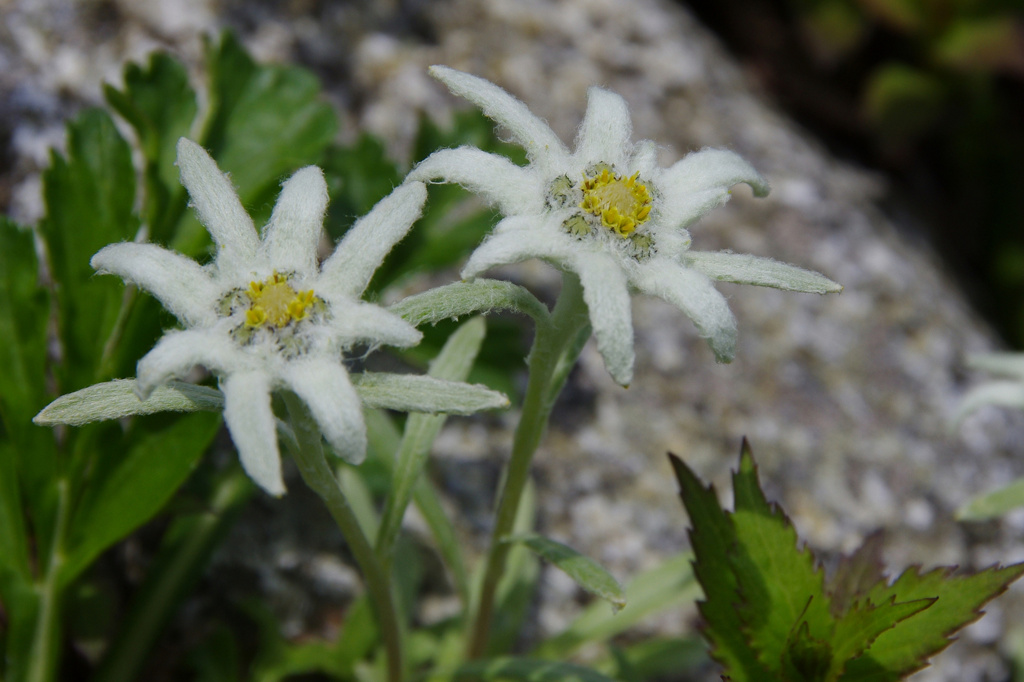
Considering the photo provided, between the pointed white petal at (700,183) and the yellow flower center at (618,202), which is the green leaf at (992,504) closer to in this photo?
the pointed white petal at (700,183)

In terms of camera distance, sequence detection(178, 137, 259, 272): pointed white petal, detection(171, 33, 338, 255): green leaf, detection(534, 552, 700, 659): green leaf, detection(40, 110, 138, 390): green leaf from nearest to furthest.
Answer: detection(178, 137, 259, 272): pointed white petal → detection(40, 110, 138, 390): green leaf → detection(171, 33, 338, 255): green leaf → detection(534, 552, 700, 659): green leaf

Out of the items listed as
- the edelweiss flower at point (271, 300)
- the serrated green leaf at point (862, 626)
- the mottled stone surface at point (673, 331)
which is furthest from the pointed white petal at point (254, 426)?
the mottled stone surface at point (673, 331)

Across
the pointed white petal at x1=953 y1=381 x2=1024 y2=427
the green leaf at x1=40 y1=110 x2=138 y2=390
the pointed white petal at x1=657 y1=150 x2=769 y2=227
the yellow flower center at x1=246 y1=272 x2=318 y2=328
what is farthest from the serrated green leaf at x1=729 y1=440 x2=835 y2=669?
the green leaf at x1=40 y1=110 x2=138 y2=390

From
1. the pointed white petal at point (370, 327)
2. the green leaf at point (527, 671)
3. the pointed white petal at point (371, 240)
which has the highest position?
the pointed white petal at point (371, 240)

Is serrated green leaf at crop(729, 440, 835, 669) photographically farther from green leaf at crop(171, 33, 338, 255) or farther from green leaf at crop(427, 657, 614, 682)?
green leaf at crop(171, 33, 338, 255)

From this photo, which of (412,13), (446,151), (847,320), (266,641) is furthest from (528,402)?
(412,13)

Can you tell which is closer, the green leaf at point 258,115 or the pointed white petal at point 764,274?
the pointed white petal at point 764,274

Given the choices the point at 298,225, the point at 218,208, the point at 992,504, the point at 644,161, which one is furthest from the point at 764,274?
the point at 992,504
